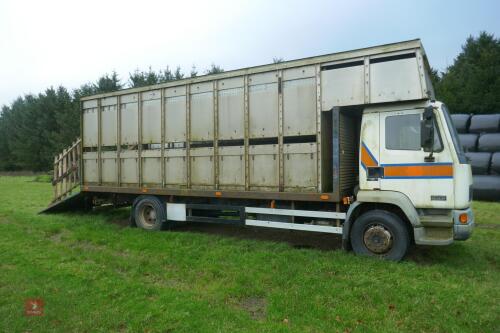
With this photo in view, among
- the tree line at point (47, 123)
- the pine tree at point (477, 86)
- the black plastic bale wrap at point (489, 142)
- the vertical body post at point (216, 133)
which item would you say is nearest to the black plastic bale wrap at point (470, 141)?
the black plastic bale wrap at point (489, 142)

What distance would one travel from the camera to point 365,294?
4.66 meters

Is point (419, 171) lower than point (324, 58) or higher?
lower

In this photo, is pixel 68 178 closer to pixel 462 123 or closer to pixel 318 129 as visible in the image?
pixel 318 129

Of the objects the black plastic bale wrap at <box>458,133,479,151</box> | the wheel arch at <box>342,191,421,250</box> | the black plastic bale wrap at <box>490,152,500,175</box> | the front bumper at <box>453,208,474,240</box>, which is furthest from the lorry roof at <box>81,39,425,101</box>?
the black plastic bale wrap at <box>458,133,479,151</box>

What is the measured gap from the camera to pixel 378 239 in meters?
6.02

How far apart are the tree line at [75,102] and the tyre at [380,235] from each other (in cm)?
2099

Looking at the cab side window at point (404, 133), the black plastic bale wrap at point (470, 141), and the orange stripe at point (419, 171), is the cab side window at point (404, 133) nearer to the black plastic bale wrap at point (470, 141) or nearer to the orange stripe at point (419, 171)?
the orange stripe at point (419, 171)

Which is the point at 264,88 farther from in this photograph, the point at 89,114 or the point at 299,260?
the point at 89,114

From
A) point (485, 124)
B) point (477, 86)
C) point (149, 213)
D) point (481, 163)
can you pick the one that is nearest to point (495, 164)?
point (481, 163)

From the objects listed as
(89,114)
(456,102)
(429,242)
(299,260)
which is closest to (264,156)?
→ (299,260)

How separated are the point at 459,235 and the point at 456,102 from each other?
26055 millimetres

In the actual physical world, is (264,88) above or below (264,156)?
above

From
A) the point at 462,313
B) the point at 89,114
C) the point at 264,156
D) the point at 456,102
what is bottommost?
the point at 462,313

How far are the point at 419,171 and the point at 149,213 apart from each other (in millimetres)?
6181
